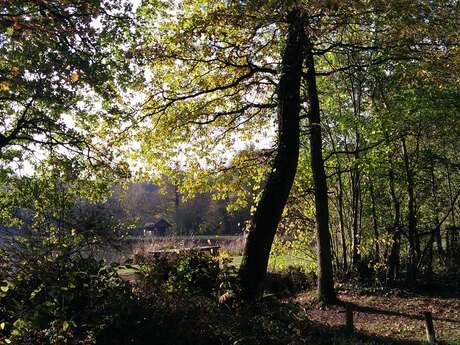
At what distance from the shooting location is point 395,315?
10.6 meters

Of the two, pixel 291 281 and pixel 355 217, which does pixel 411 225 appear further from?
pixel 291 281

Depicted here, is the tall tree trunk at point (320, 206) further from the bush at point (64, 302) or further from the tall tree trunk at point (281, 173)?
the bush at point (64, 302)

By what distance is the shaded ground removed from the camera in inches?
351

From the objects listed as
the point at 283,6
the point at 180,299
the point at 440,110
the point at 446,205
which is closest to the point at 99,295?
the point at 180,299

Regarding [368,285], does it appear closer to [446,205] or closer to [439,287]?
[439,287]

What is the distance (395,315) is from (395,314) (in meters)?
0.11

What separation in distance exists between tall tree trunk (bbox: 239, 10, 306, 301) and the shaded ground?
1578mm

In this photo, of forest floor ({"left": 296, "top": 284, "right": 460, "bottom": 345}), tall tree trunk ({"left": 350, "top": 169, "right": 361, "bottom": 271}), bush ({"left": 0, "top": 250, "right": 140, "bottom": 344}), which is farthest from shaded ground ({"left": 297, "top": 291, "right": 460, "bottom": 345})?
bush ({"left": 0, "top": 250, "right": 140, "bottom": 344})

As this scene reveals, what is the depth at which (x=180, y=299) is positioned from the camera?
17.3 feet

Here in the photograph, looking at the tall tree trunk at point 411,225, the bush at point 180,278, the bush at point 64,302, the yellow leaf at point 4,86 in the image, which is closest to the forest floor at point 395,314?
the tall tree trunk at point 411,225

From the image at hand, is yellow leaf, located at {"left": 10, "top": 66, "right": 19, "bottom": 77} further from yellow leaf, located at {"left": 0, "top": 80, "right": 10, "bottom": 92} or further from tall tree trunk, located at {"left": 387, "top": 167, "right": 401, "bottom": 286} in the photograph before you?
tall tree trunk, located at {"left": 387, "top": 167, "right": 401, "bottom": 286}

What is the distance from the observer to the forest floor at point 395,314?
8.80 metres

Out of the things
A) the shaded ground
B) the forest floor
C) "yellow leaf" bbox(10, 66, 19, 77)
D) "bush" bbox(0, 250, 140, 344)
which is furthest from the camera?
the shaded ground

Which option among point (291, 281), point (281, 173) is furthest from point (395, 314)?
point (291, 281)
